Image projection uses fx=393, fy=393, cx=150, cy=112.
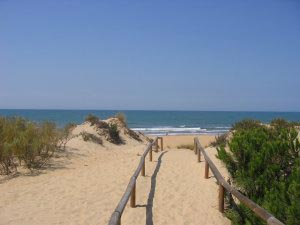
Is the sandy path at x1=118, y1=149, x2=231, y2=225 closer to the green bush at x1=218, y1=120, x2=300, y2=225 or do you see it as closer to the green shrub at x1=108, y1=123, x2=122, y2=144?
the green bush at x1=218, y1=120, x2=300, y2=225

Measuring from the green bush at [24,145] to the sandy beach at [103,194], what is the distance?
1.81 ft

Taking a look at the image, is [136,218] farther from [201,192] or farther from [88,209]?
[201,192]

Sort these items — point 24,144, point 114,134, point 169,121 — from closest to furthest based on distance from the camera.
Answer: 1. point 24,144
2. point 114,134
3. point 169,121

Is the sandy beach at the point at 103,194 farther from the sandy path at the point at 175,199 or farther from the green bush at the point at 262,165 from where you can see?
the green bush at the point at 262,165

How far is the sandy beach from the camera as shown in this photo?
24.0 ft

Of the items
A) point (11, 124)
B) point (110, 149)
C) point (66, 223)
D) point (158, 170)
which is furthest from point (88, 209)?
point (110, 149)

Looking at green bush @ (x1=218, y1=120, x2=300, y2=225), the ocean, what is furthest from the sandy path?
the ocean

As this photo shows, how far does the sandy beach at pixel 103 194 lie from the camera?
730cm

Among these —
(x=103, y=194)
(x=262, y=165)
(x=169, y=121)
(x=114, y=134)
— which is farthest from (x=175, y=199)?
(x=169, y=121)

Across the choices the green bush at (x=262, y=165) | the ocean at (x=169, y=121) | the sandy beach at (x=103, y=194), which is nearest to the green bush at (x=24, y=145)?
the sandy beach at (x=103, y=194)

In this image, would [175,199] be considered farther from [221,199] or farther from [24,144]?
[24,144]

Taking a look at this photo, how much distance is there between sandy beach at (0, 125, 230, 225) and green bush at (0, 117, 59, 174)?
0.55 metres

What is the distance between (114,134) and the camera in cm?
2116

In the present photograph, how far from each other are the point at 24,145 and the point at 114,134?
30.9 ft
